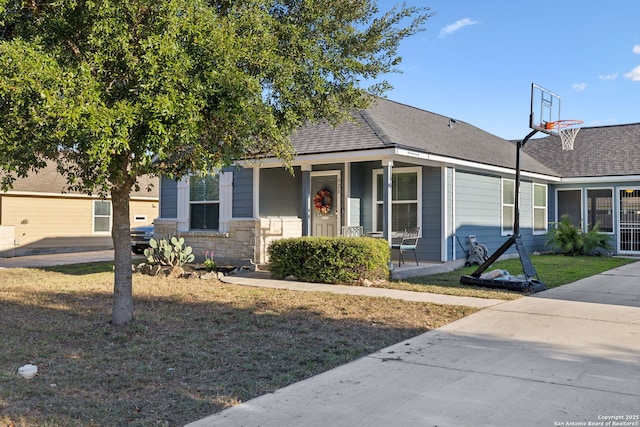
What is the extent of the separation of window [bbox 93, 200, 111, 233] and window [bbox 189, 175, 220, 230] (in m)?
9.99

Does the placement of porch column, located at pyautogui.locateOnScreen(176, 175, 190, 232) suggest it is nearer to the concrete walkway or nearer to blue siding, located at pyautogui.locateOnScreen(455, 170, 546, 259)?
the concrete walkway

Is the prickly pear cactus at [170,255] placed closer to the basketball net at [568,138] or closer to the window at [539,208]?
the window at [539,208]

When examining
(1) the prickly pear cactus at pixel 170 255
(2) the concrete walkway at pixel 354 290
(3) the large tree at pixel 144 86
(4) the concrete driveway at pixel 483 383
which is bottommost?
(4) the concrete driveway at pixel 483 383

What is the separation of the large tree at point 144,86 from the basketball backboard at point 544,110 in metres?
4.34

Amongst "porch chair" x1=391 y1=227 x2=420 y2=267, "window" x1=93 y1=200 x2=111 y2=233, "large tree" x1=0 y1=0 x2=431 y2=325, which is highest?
"large tree" x1=0 y1=0 x2=431 y2=325

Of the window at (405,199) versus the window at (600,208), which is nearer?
the window at (405,199)

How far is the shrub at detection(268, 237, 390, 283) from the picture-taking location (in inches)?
409

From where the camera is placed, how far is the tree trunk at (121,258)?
664 centimetres

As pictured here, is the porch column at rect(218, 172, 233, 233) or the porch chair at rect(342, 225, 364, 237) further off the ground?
the porch column at rect(218, 172, 233, 233)

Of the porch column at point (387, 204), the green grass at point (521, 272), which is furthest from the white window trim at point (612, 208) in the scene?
the porch column at point (387, 204)

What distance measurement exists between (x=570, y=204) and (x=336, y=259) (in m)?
11.9

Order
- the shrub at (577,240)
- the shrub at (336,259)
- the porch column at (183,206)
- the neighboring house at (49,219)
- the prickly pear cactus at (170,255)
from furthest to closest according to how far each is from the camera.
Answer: the neighboring house at (49,219) → the shrub at (577,240) → the porch column at (183,206) → the prickly pear cactus at (170,255) → the shrub at (336,259)

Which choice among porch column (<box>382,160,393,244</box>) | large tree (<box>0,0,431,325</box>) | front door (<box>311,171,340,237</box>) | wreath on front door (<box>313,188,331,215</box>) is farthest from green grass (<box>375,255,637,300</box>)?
large tree (<box>0,0,431,325</box>)

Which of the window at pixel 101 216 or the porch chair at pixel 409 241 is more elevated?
the window at pixel 101 216
